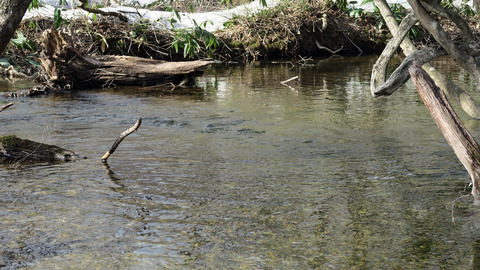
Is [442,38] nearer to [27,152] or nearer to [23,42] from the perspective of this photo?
[27,152]

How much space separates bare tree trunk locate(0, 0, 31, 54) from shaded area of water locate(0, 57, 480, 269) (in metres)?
1.36

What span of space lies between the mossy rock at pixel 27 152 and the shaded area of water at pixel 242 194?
0.26 meters

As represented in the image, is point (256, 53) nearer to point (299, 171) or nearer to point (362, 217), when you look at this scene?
point (299, 171)

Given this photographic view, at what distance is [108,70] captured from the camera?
38.3 feet

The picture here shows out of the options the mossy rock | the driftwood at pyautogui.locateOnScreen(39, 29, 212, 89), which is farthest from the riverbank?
the mossy rock

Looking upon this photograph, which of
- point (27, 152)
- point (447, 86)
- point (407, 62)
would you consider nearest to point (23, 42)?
point (27, 152)

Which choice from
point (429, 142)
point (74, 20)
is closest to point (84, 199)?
point (429, 142)

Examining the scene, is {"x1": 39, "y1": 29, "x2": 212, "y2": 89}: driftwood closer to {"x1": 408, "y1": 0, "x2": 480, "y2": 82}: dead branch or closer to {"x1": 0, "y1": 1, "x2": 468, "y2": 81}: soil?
{"x1": 0, "y1": 1, "x2": 468, "y2": 81}: soil

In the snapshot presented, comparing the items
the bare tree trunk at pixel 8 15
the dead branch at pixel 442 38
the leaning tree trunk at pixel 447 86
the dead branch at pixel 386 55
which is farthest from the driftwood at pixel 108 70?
the bare tree trunk at pixel 8 15

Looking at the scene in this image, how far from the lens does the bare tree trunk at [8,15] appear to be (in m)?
2.94

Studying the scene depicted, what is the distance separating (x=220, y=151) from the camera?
648cm

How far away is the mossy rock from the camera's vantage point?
19.2 feet

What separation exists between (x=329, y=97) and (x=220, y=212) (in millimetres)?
6366

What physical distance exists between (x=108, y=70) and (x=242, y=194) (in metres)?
7.71
